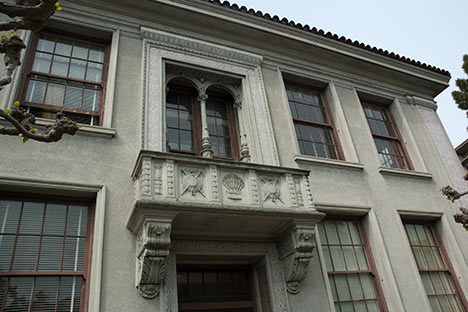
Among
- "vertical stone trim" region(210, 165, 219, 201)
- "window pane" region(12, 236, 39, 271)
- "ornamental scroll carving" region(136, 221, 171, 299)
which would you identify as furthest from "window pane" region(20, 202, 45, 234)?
"vertical stone trim" region(210, 165, 219, 201)

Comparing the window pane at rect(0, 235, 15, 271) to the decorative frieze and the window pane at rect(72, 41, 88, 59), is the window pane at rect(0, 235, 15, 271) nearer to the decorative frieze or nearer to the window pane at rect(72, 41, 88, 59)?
the decorative frieze

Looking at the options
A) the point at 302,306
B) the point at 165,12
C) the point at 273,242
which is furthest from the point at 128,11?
the point at 302,306

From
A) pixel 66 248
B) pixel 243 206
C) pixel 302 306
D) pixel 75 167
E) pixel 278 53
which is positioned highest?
pixel 278 53

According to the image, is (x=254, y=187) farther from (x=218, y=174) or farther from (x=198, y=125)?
(x=198, y=125)

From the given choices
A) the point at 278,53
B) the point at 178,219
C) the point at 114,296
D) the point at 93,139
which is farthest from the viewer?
the point at 278,53

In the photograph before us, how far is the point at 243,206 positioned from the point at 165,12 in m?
5.29

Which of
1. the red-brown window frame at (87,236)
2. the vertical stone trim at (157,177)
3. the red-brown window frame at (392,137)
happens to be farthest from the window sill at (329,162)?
the red-brown window frame at (87,236)

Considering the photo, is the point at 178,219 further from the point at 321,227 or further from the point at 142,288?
the point at 321,227

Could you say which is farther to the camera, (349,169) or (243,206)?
(349,169)

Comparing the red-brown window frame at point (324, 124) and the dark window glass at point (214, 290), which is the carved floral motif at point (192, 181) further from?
the red-brown window frame at point (324, 124)

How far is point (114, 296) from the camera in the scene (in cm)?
497

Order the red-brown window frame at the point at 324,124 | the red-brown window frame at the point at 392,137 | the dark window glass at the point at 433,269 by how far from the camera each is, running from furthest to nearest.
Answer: the red-brown window frame at the point at 392,137
the red-brown window frame at the point at 324,124
the dark window glass at the point at 433,269

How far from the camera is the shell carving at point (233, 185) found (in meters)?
5.64

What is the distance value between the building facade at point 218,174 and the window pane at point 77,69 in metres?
0.06
